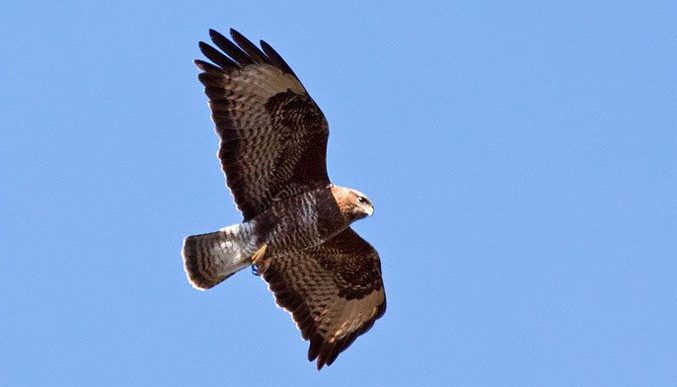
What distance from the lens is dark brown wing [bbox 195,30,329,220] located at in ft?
49.7

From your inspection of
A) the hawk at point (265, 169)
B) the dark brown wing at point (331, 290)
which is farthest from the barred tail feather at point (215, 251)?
the dark brown wing at point (331, 290)

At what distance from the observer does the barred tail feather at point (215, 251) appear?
15.4 m

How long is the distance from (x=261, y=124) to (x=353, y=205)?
116cm

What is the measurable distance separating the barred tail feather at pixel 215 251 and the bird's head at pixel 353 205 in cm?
93

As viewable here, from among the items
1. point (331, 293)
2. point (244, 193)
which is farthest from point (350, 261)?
point (244, 193)

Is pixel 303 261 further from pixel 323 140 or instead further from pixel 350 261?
pixel 323 140

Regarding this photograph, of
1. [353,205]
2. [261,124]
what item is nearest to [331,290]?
[353,205]

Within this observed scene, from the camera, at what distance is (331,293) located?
16344 mm

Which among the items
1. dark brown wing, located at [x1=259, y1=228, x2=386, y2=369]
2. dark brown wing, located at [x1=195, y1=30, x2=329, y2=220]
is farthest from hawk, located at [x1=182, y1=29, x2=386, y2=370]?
dark brown wing, located at [x1=259, y1=228, x2=386, y2=369]

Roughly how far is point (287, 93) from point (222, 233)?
147 cm

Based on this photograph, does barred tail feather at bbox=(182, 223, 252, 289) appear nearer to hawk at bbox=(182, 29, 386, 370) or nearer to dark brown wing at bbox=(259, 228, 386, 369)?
hawk at bbox=(182, 29, 386, 370)

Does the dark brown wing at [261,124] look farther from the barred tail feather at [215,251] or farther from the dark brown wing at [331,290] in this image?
the dark brown wing at [331,290]

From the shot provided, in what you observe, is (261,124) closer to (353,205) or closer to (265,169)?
(265,169)

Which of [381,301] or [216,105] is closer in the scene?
[216,105]
